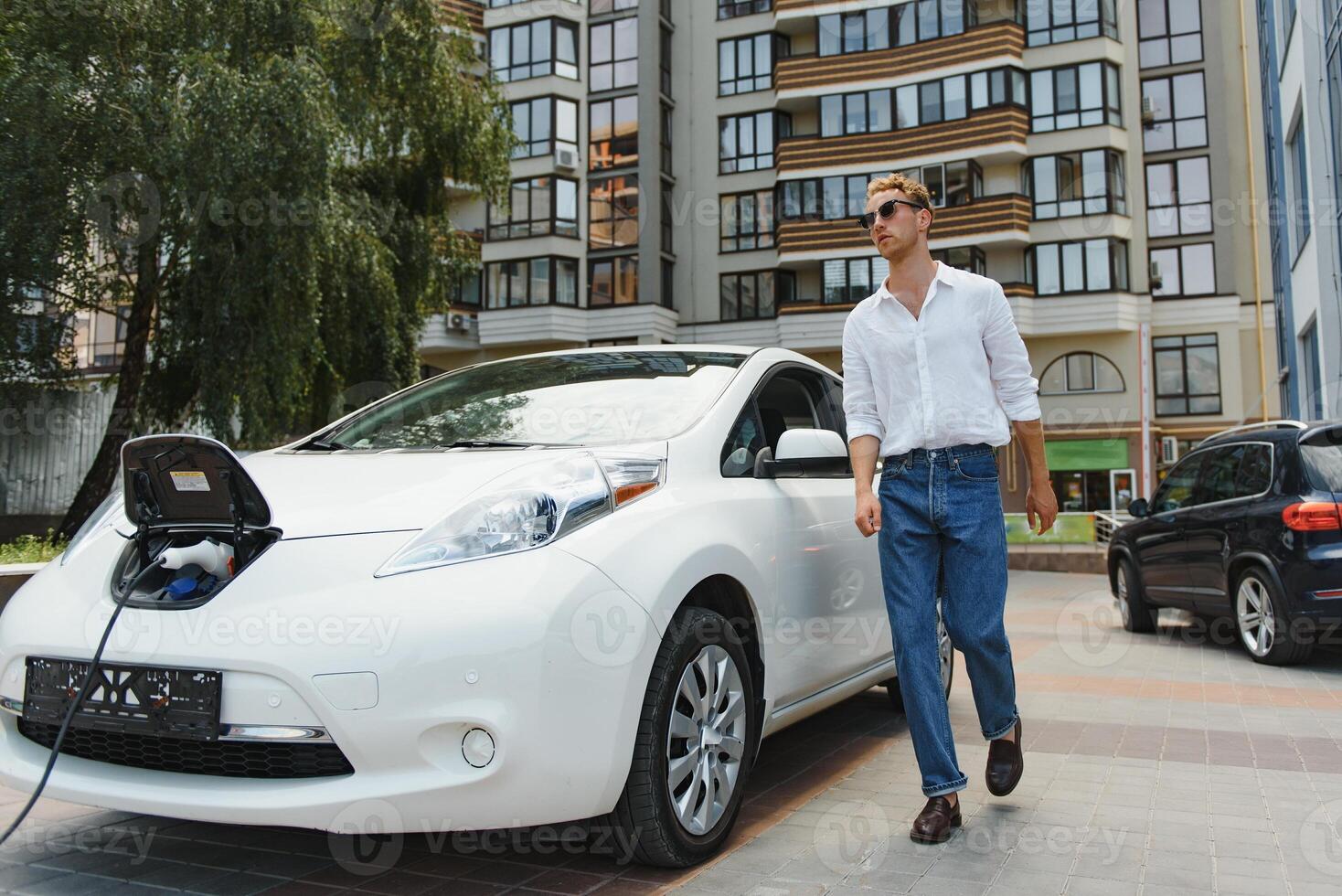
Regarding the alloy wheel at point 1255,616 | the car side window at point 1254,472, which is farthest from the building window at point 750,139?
the alloy wheel at point 1255,616

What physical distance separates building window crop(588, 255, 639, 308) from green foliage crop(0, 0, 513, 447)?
20.2m

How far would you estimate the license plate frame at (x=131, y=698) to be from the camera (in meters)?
2.59

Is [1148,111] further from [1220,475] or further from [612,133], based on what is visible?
[1220,475]

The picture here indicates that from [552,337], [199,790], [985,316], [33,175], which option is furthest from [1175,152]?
[199,790]

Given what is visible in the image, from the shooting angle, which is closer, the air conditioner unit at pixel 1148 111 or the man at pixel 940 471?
the man at pixel 940 471

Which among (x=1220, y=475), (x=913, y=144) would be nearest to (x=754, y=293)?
(x=913, y=144)

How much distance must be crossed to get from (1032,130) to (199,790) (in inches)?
1378

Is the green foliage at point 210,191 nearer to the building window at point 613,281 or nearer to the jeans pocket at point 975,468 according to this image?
the jeans pocket at point 975,468

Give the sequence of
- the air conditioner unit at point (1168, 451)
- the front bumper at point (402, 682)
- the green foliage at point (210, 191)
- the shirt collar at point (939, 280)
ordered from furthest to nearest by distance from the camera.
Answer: the air conditioner unit at point (1168, 451)
the green foliage at point (210, 191)
the shirt collar at point (939, 280)
the front bumper at point (402, 682)

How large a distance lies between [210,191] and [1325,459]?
11260 mm

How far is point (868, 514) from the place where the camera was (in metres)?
3.45

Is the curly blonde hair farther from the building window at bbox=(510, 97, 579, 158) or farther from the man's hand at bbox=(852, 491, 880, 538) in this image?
the building window at bbox=(510, 97, 579, 158)

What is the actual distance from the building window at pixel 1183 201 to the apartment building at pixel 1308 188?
13.0 m

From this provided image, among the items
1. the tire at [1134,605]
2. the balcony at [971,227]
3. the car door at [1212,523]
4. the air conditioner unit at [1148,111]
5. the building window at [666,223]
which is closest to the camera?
the car door at [1212,523]
